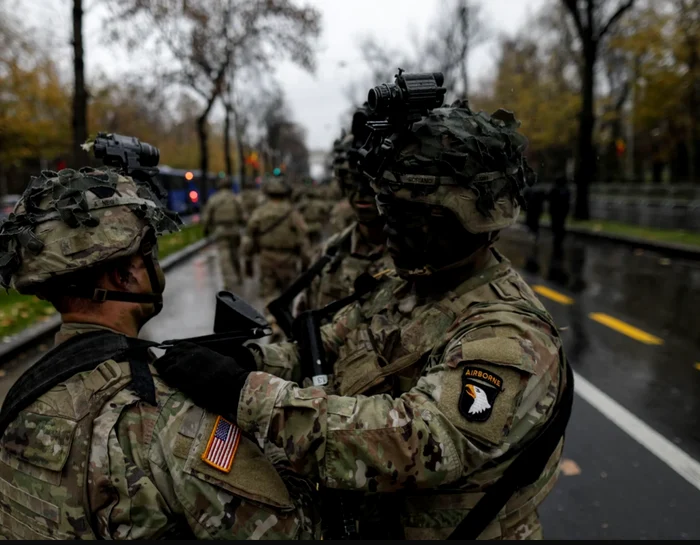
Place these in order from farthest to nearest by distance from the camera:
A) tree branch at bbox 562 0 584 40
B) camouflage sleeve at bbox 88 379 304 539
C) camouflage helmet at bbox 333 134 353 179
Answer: tree branch at bbox 562 0 584 40 < camouflage helmet at bbox 333 134 353 179 < camouflage sleeve at bbox 88 379 304 539

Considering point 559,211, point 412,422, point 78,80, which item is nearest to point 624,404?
point 412,422

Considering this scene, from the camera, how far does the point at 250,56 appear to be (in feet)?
74.4

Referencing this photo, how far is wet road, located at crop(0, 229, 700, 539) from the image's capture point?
343cm

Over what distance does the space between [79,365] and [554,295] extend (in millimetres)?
8839

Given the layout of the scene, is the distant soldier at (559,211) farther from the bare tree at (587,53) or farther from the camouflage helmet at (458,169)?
the camouflage helmet at (458,169)

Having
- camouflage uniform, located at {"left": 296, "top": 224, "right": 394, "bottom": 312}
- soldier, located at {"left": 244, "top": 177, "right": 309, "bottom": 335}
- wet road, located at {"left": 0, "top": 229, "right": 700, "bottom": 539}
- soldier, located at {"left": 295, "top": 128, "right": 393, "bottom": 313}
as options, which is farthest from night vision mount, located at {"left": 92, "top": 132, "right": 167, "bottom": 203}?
soldier, located at {"left": 244, "top": 177, "right": 309, "bottom": 335}

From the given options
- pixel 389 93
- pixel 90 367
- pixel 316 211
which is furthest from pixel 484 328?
pixel 316 211

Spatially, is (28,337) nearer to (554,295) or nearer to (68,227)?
(68,227)

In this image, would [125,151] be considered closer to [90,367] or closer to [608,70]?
[90,367]

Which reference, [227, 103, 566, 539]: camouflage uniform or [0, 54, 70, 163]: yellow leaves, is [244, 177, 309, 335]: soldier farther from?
[0, 54, 70, 163]: yellow leaves

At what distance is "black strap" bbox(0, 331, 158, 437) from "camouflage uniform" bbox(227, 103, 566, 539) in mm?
298

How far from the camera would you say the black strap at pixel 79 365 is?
1513 mm

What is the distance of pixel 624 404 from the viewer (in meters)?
4.91

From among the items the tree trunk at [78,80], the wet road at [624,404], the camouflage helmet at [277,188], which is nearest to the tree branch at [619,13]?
the wet road at [624,404]
